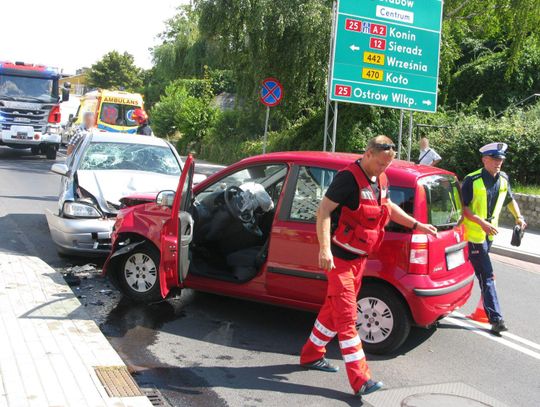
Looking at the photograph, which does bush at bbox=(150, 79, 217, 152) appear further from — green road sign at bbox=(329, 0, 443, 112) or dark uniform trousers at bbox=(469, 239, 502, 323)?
dark uniform trousers at bbox=(469, 239, 502, 323)

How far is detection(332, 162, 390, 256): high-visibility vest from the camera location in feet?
13.4

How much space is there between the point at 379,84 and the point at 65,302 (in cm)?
1074

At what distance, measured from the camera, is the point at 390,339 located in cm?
487

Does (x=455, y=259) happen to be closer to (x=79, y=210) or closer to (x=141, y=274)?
(x=141, y=274)

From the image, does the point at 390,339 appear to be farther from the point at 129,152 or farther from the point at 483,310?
the point at 129,152

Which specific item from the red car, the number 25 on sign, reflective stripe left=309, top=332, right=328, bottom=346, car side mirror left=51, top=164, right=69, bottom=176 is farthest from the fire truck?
reflective stripe left=309, top=332, right=328, bottom=346

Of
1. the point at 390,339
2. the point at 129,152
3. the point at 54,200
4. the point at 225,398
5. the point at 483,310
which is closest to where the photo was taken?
the point at 225,398

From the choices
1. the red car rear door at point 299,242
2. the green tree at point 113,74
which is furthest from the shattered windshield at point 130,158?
the green tree at point 113,74

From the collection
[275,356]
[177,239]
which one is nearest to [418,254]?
[275,356]

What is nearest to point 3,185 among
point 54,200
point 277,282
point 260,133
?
point 54,200

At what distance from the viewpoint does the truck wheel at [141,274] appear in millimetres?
5902

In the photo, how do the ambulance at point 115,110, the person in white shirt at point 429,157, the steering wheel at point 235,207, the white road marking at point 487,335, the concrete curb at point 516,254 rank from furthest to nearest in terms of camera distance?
1. the ambulance at point 115,110
2. the person in white shirt at point 429,157
3. the concrete curb at point 516,254
4. the steering wheel at point 235,207
5. the white road marking at point 487,335

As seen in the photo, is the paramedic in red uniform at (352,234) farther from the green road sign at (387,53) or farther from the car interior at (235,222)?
the green road sign at (387,53)

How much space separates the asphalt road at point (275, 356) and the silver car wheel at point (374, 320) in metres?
→ 0.18
